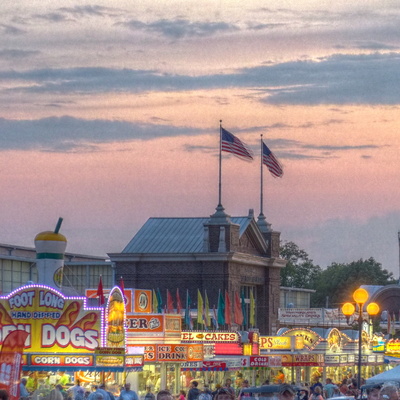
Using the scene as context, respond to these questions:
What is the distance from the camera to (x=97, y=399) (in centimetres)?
2872

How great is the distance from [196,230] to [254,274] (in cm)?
471

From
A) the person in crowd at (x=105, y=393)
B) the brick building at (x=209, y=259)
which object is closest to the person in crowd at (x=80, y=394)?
the person in crowd at (x=105, y=393)

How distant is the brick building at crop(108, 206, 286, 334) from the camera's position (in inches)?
2721

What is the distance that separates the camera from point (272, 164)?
67688 mm

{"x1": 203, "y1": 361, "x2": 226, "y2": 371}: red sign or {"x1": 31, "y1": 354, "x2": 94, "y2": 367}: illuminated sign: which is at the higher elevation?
{"x1": 203, "y1": 361, "x2": 226, "y2": 371}: red sign

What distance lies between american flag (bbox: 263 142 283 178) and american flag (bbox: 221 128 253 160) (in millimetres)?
4340

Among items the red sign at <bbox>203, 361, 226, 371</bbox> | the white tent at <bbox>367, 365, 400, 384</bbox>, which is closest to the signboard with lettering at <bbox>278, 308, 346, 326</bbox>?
the red sign at <bbox>203, 361, 226, 371</bbox>

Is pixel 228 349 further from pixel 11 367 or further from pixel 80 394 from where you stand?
pixel 11 367

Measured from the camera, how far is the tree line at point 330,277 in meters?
144

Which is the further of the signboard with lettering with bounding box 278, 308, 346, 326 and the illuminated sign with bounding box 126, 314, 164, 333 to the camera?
the signboard with lettering with bounding box 278, 308, 346, 326

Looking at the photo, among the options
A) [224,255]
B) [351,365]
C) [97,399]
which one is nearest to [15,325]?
[97,399]

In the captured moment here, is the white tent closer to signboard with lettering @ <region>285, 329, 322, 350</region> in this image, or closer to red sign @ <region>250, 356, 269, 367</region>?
red sign @ <region>250, 356, 269, 367</region>

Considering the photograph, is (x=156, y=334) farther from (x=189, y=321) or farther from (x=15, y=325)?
(x=189, y=321)

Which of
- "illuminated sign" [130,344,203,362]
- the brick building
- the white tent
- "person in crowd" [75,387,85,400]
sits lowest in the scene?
"person in crowd" [75,387,85,400]
